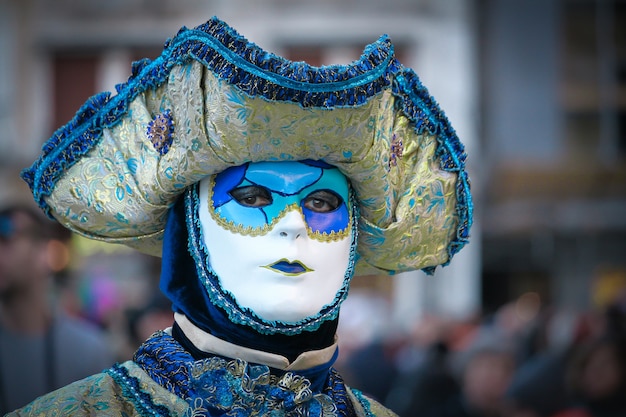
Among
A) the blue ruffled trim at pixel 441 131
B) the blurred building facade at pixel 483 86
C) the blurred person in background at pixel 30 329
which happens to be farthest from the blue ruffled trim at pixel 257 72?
the blurred building facade at pixel 483 86

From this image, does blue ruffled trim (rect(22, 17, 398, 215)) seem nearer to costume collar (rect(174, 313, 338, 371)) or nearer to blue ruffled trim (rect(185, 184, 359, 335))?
blue ruffled trim (rect(185, 184, 359, 335))

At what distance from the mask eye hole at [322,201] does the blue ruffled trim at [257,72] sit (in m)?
0.28

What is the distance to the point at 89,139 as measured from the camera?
2480mm

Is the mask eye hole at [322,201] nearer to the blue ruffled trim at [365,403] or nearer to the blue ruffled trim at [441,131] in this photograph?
the blue ruffled trim at [441,131]

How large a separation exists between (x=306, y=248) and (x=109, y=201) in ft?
1.71

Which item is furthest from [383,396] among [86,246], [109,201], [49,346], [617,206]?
[617,206]

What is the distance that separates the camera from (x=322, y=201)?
239 cm

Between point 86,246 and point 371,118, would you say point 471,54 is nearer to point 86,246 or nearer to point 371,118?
point 86,246

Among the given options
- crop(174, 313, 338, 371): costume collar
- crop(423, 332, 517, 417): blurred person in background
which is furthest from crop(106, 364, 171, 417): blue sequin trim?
crop(423, 332, 517, 417): blurred person in background

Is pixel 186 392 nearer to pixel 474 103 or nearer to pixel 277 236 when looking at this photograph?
pixel 277 236

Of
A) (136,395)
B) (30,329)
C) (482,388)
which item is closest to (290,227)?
(136,395)

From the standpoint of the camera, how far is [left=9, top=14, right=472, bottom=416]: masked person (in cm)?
220

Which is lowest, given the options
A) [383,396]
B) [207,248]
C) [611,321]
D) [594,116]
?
[383,396]

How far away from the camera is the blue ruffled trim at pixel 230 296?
2268mm
